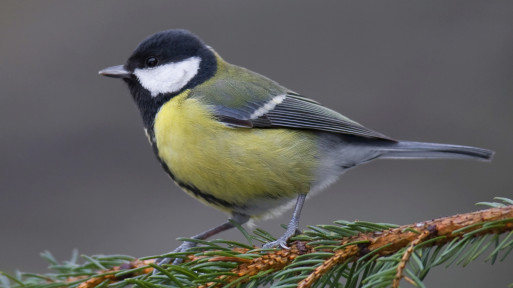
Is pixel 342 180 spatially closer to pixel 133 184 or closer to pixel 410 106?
pixel 410 106

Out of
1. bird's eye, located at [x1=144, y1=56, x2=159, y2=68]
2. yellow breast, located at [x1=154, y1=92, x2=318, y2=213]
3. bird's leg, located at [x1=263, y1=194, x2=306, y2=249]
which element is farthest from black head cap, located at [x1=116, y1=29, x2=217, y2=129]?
bird's leg, located at [x1=263, y1=194, x2=306, y2=249]

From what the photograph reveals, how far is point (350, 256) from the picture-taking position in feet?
4.65

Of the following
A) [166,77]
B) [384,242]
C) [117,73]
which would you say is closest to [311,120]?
[166,77]

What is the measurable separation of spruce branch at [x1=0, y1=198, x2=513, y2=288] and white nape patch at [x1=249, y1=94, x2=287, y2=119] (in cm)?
75

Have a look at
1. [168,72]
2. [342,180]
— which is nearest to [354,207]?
[342,180]

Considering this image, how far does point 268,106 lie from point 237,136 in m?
0.27

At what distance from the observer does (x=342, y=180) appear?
3.96m

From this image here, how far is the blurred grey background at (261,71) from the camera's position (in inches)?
150

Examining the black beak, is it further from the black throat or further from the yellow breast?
the yellow breast

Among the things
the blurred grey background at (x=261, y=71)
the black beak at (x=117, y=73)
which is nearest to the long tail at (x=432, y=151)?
the black beak at (x=117, y=73)

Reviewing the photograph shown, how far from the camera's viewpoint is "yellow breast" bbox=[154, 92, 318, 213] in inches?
81.5

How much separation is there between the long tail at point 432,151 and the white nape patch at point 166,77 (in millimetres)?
803

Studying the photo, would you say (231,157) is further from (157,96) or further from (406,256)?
(406,256)

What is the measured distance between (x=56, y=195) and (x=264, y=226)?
55.0 inches
